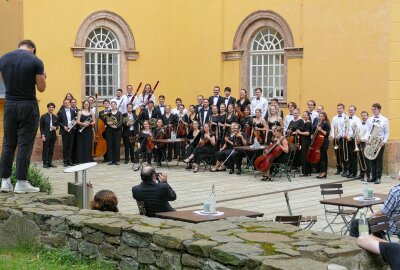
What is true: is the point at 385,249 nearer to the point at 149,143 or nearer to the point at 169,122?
the point at 149,143

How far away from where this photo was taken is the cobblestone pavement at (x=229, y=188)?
42.6 ft

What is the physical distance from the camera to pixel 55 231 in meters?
7.70

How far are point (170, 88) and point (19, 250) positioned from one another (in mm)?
15366

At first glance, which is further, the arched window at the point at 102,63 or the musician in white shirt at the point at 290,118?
the arched window at the point at 102,63

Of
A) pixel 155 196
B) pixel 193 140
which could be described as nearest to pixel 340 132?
pixel 193 140

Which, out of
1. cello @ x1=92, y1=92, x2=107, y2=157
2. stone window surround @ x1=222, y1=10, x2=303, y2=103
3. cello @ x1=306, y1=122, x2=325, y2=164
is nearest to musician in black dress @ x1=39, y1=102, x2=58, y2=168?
cello @ x1=92, y1=92, x2=107, y2=157

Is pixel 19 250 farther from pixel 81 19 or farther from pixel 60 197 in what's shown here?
pixel 81 19

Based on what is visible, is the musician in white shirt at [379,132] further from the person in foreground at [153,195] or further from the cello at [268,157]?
the person in foreground at [153,195]

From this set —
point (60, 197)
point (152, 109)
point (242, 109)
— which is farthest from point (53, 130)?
point (60, 197)

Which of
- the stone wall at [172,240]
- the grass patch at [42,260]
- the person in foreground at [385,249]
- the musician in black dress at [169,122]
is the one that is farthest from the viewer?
the musician in black dress at [169,122]

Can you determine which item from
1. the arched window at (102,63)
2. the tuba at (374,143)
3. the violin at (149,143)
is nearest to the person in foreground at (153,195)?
the tuba at (374,143)

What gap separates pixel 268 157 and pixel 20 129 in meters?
8.96

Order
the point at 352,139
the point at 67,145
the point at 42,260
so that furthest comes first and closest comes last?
the point at 67,145
the point at 352,139
the point at 42,260

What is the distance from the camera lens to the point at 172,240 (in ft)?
20.8
